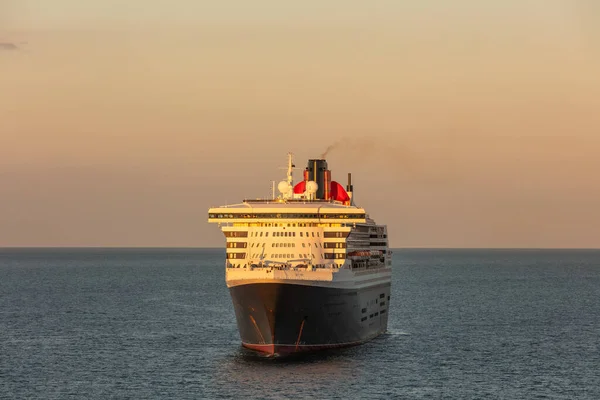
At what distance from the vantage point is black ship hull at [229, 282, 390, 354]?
84.7 meters

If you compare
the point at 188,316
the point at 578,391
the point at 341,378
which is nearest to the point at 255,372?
the point at 341,378

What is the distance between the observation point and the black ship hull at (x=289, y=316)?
278 feet

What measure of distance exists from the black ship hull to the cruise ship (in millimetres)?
82

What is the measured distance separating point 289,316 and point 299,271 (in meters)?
3.89

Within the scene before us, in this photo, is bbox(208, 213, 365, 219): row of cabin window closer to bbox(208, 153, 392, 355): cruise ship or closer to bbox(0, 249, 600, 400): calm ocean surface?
bbox(208, 153, 392, 355): cruise ship

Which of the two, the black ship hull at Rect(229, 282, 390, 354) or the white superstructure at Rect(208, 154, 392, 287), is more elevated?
the white superstructure at Rect(208, 154, 392, 287)

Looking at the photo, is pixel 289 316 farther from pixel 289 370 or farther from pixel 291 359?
pixel 289 370

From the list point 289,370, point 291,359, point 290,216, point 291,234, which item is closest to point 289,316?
point 291,359

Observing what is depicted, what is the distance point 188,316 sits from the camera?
127 metres

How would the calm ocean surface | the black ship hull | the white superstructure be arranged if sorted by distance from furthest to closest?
the white superstructure → the black ship hull → the calm ocean surface

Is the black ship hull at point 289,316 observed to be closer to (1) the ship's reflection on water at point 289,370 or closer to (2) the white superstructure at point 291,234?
(1) the ship's reflection on water at point 289,370

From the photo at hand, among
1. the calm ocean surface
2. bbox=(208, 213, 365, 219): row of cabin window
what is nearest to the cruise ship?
bbox=(208, 213, 365, 219): row of cabin window

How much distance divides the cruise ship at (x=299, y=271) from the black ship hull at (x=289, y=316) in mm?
82

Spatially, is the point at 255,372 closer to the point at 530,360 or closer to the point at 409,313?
the point at 530,360
